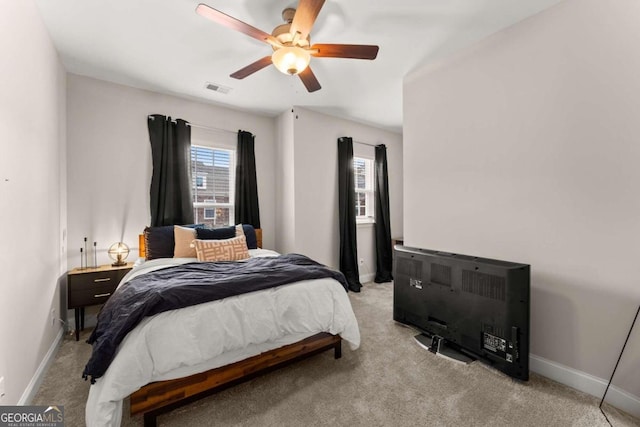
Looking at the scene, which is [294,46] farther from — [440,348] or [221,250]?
[440,348]

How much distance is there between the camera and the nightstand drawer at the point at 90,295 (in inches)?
103

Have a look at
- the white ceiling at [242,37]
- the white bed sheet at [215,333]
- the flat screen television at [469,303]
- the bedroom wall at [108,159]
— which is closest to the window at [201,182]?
the bedroom wall at [108,159]

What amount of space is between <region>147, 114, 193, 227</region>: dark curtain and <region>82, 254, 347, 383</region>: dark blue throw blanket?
126 centimetres

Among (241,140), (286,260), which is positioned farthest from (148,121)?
(286,260)

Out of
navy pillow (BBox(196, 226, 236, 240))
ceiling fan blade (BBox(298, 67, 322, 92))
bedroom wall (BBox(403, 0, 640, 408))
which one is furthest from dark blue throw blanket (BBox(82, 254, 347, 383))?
ceiling fan blade (BBox(298, 67, 322, 92))

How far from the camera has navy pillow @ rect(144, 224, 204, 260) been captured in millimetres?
2967

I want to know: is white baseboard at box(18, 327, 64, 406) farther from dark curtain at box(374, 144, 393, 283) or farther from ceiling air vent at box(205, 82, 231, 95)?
dark curtain at box(374, 144, 393, 283)

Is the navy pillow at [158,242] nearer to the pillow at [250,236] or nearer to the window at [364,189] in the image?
the pillow at [250,236]

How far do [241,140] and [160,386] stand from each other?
3081 millimetres

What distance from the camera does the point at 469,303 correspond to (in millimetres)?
2217

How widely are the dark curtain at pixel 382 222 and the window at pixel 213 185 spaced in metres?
2.39

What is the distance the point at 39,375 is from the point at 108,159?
2.12 metres

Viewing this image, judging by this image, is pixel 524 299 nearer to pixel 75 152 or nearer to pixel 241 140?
pixel 241 140

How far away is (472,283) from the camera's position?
7.22 ft
